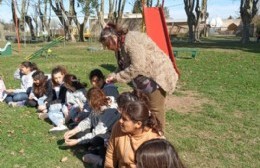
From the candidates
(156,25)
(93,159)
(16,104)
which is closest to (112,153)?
(93,159)

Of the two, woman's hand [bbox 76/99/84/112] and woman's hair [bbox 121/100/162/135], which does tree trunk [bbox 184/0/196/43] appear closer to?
woman's hand [bbox 76/99/84/112]

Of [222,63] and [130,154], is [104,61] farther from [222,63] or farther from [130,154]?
[130,154]

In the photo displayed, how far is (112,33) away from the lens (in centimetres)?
379

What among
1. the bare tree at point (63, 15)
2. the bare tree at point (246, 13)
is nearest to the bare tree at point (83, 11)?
the bare tree at point (63, 15)

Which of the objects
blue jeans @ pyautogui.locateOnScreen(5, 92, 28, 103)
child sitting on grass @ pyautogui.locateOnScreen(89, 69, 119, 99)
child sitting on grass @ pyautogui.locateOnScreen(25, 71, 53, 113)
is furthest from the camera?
blue jeans @ pyautogui.locateOnScreen(5, 92, 28, 103)

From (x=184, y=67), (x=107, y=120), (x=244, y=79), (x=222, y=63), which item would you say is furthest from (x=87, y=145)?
(x=222, y=63)

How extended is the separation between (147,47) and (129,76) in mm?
362

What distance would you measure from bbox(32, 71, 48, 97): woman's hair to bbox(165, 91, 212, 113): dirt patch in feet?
7.54

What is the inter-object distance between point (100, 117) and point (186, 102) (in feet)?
10.9

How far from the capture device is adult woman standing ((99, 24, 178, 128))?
3.80 metres

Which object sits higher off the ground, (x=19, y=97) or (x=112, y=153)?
(x=112, y=153)

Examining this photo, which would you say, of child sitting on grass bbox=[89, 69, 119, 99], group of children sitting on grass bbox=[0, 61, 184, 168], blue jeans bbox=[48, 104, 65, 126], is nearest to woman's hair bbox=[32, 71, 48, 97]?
group of children sitting on grass bbox=[0, 61, 184, 168]

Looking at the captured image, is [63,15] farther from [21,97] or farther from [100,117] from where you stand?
[100,117]

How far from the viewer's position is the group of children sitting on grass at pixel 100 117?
2256mm
